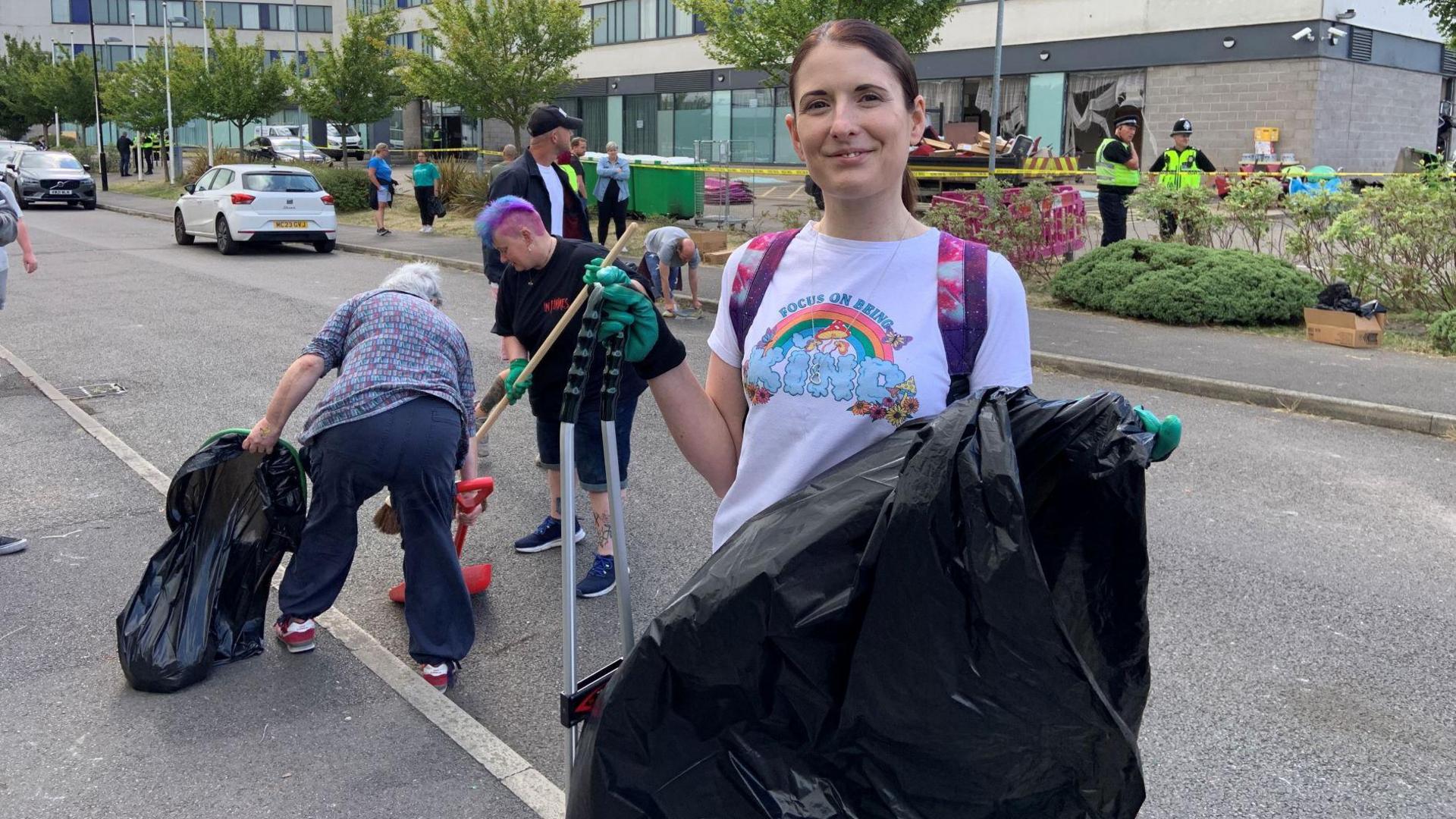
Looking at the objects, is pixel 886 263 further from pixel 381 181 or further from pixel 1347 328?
pixel 381 181

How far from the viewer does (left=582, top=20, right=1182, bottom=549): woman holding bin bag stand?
78.5 inches

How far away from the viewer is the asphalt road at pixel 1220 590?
384 centimetres

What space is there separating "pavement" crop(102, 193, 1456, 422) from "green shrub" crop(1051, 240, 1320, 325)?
176 mm

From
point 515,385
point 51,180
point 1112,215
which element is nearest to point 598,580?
point 515,385

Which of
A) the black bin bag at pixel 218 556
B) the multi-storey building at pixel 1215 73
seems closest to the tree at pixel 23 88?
the multi-storey building at pixel 1215 73

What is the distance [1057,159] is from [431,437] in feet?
93.0

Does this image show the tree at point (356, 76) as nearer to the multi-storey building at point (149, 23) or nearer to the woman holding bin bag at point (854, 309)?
the woman holding bin bag at point (854, 309)

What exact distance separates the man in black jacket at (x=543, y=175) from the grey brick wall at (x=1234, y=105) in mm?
28716

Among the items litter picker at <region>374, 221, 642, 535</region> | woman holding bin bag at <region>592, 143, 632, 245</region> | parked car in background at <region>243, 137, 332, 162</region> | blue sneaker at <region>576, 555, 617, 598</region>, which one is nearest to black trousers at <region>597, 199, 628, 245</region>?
woman holding bin bag at <region>592, 143, 632, 245</region>

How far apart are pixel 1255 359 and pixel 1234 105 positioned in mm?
25455

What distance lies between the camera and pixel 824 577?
5.41ft

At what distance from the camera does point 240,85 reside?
122 feet

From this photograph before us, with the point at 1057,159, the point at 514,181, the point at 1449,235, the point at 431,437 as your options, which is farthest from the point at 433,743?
the point at 1057,159

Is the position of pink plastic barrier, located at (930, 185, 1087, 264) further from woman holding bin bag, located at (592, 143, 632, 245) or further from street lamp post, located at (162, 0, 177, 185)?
street lamp post, located at (162, 0, 177, 185)
